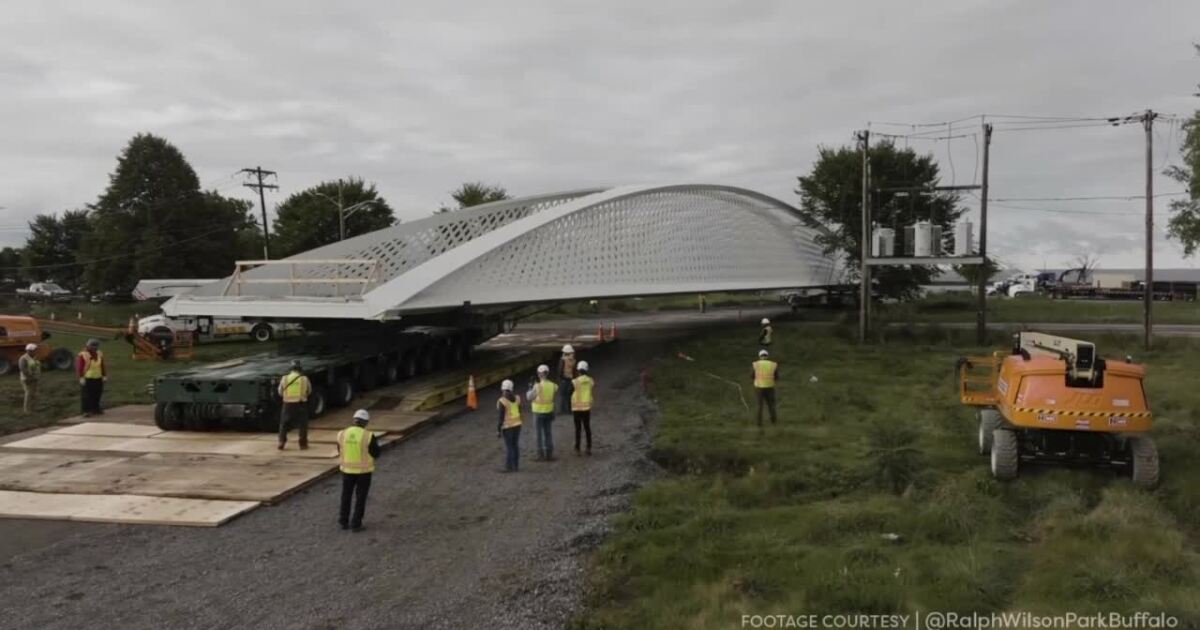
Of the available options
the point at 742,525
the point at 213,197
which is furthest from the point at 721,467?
the point at 213,197

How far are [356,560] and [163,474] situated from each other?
18.9 feet

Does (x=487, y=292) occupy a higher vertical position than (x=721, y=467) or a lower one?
higher

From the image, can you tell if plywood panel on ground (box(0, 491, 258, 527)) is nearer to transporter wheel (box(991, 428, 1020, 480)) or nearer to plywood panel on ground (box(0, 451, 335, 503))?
plywood panel on ground (box(0, 451, 335, 503))

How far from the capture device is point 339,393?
18.3 metres

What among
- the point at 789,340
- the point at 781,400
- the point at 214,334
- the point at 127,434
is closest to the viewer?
the point at 127,434

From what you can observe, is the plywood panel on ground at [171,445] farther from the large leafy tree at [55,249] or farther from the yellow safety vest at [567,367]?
the large leafy tree at [55,249]

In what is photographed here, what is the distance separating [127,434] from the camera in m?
15.8

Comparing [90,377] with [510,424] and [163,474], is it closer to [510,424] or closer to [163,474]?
[163,474]

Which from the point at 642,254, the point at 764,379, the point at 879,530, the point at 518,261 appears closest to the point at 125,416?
the point at 518,261

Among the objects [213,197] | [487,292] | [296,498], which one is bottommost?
[296,498]

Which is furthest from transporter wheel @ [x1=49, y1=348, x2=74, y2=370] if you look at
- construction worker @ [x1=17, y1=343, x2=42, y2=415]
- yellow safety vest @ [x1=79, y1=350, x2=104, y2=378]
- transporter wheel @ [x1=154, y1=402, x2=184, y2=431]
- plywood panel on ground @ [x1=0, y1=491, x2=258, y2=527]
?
plywood panel on ground @ [x1=0, y1=491, x2=258, y2=527]

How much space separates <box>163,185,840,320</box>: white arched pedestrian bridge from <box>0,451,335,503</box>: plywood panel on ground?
6.40 meters

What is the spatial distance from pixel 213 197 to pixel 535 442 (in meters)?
57.8

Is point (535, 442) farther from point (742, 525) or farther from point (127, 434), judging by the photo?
point (127, 434)
